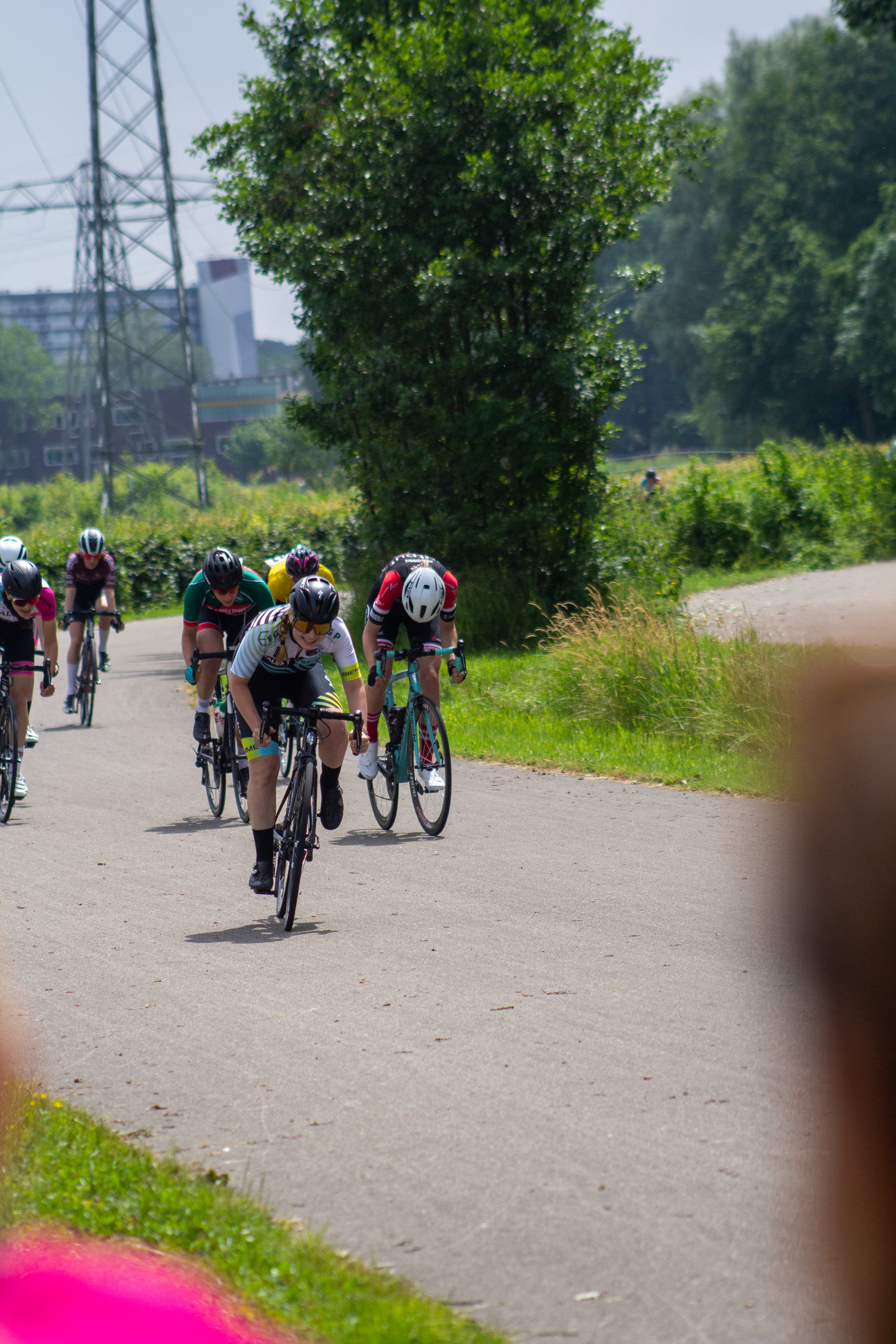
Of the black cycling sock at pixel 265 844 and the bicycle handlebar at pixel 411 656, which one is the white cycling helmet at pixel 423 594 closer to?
the bicycle handlebar at pixel 411 656

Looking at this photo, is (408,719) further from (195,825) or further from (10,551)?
(10,551)

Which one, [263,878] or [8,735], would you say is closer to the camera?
[263,878]

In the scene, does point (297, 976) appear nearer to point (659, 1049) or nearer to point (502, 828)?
point (659, 1049)

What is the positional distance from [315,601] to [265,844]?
1.43 metres

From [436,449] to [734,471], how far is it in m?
23.6

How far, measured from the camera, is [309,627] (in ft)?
23.9

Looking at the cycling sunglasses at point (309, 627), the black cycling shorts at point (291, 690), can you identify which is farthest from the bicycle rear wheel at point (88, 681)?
the cycling sunglasses at point (309, 627)

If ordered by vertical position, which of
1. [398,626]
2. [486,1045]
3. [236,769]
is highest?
[398,626]

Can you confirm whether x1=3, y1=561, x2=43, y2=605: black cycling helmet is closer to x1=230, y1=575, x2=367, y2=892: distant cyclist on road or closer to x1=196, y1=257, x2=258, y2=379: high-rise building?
x1=230, y1=575, x2=367, y2=892: distant cyclist on road

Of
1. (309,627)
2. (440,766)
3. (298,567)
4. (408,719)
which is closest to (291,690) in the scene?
(309,627)

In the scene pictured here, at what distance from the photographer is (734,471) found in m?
43.1

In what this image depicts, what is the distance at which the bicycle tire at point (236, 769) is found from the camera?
1041 centimetres

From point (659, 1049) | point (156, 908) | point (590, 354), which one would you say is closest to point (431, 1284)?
point (659, 1049)

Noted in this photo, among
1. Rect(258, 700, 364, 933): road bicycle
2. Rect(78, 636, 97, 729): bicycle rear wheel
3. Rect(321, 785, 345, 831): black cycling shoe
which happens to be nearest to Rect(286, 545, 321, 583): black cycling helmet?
Rect(258, 700, 364, 933): road bicycle
